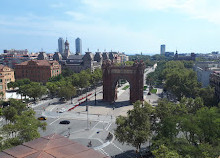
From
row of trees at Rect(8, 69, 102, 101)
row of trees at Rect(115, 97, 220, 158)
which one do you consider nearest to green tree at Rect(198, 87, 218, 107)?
row of trees at Rect(115, 97, 220, 158)

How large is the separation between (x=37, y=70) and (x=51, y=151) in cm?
9512

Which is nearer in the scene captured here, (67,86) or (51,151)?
(51,151)

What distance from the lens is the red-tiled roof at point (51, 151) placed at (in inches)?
586

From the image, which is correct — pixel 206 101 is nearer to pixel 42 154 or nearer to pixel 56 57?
pixel 42 154

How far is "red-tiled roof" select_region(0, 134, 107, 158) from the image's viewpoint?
14.9m

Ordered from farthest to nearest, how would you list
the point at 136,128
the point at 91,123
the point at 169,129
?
the point at 91,123, the point at 136,128, the point at 169,129

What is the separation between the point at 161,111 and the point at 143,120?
3.97 metres

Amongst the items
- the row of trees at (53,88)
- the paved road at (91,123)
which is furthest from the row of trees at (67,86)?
the paved road at (91,123)

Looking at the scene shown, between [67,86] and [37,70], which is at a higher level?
[37,70]

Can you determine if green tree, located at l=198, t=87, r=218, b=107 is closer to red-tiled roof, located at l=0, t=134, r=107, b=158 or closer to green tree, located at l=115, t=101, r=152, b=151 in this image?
green tree, located at l=115, t=101, r=152, b=151

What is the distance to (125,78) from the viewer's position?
62.1 metres

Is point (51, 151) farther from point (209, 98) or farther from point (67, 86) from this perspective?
point (67, 86)

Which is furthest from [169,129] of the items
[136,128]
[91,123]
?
[91,123]

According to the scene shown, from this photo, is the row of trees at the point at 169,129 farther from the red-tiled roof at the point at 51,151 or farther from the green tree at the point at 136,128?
the red-tiled roof at the point at 51,151
